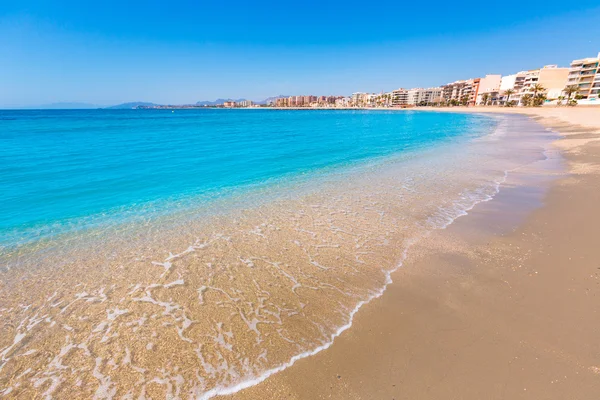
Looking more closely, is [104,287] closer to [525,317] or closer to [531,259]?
[525,317]

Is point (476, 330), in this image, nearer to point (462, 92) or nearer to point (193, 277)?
point (193, 277)

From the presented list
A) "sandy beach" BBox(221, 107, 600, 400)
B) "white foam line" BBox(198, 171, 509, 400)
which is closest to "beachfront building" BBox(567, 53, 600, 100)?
"sandy beach" BBox(221, 107, 600, 400)

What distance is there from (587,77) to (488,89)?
2319 inches

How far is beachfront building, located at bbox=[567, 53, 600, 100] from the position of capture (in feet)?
300

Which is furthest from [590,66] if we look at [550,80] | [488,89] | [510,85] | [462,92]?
[462,92]

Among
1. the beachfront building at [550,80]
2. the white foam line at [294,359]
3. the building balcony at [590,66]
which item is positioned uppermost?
the building balcony at [590,66]

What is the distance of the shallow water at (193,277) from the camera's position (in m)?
3.89

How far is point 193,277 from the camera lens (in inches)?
235

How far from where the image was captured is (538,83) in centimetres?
11794

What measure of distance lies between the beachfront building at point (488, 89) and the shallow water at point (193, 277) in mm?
169402

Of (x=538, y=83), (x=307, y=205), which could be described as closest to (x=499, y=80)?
(x=538, y=83)

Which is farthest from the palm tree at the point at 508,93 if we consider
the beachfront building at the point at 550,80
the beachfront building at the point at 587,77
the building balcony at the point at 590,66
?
the building balcony at the point at 590,66

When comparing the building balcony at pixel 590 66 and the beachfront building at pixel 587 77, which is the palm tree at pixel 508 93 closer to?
the beachfront building at pixel 587 77

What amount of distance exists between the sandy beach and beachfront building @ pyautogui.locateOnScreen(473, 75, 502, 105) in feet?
573
